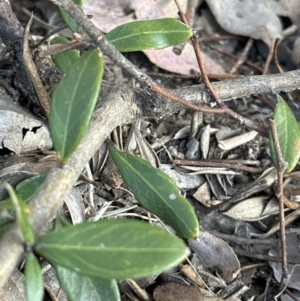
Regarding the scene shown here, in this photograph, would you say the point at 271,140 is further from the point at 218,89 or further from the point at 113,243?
A: the point at 113,243

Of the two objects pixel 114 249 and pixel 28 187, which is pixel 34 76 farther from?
pixel 114 249

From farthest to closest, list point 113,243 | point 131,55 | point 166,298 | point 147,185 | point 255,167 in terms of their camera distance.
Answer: point 131,55, point 255,167, point 166,298, point 147,185, point 113,243

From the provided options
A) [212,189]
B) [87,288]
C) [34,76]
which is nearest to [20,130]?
[34,76]

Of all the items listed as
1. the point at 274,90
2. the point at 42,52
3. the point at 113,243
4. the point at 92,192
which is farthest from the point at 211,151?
the point at 113,243

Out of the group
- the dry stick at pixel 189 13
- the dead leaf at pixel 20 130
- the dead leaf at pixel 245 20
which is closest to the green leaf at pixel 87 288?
the dead leaf at pixel 20 130

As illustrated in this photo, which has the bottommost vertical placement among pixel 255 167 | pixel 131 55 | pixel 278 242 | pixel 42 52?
pixel 278 242

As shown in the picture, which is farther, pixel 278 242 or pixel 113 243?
pixel 278 242

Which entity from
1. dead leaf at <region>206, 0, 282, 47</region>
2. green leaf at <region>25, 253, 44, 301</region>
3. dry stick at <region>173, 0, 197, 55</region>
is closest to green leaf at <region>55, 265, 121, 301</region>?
green leaf at <region>25, 253, 44, 301</region>
